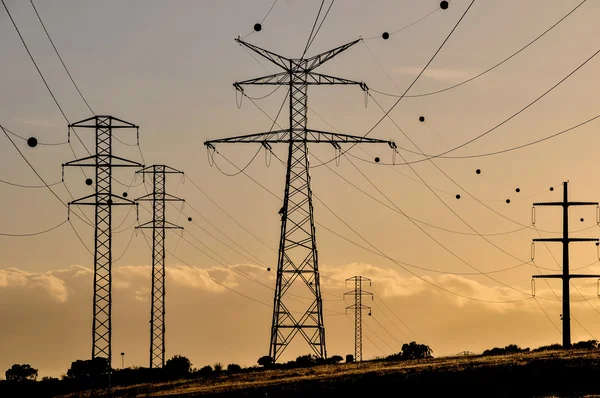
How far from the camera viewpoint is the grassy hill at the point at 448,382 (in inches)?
2731

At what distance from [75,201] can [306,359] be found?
96.2ft

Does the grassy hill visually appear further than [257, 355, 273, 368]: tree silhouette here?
No

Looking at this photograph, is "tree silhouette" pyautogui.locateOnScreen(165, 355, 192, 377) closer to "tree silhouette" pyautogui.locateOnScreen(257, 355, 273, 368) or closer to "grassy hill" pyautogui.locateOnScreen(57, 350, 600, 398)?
"tree silhouette" pyautogui.locateOnScreen(257, 355, 273, 368)

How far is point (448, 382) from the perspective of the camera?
236 ft

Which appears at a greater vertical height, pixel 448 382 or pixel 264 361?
pixel 264 361

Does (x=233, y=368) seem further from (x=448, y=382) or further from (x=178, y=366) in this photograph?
(x=448, y=382)

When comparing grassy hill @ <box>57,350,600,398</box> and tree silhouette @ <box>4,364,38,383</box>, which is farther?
tree silhouette @ <box>4,364,38,383</box>

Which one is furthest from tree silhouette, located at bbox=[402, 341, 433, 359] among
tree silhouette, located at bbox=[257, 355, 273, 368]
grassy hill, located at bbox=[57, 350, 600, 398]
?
grassy hill, located at bbox=[57, 350, 600, 398]

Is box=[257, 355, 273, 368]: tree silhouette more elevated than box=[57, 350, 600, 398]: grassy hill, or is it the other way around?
box=[257, 355, 273, 368]: tree silhouette

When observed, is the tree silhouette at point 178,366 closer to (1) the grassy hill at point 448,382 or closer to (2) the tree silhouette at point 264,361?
(2) the tree silhouette at point 264,361

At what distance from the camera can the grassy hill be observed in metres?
69.4

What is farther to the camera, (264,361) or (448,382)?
(264,361)

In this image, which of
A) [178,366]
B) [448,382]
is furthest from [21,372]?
[448,382]

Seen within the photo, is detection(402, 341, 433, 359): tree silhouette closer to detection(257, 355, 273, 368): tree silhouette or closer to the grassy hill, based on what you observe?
detection(257, 355, 273, 368): tree silhouette
